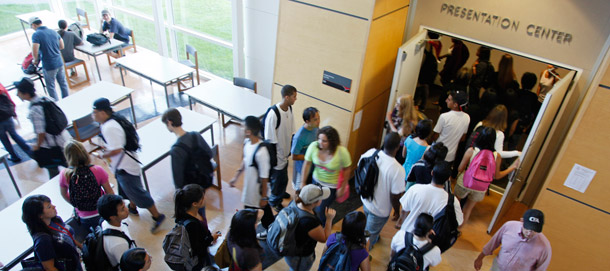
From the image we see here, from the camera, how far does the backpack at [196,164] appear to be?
3602 mm

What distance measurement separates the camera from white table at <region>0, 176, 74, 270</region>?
310 cm

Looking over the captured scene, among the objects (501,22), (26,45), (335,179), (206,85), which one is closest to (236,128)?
(206,85)

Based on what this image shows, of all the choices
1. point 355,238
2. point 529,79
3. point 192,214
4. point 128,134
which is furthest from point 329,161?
point 529,79

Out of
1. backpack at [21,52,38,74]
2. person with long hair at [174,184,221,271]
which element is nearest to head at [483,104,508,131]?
person with long hair at [174,184,221,271]

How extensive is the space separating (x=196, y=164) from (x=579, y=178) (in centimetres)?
378

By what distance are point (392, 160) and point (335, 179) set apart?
2.25ft

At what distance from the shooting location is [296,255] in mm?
3129

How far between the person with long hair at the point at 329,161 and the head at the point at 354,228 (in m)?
1.04

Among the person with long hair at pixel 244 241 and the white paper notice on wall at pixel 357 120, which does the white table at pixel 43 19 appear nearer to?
the white paper notice on wall at pixel 357 120

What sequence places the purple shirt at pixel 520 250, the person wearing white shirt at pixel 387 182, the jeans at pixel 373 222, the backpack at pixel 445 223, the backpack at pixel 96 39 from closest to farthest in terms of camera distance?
1. the purple shirt at pixel 520 250
2. the backpack at pixel 445 223
3. the person wearing white shirt at pixel 387 182
4. the jeans at pixel 373 222
5. the backpack at pixel 96 39

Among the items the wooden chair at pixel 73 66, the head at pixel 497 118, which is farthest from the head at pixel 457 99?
the wooden chair at pixel 73 66

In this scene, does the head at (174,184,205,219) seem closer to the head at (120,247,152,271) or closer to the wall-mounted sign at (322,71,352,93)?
the head at (120,247,152,271)

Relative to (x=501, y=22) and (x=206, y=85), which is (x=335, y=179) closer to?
(x=501, y=22)

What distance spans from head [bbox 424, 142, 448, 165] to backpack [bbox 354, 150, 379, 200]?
56 centimetres
